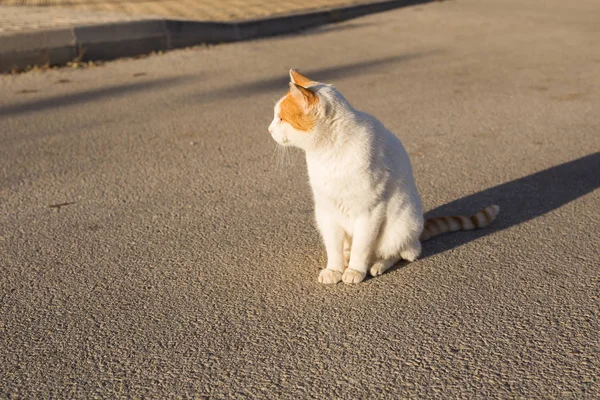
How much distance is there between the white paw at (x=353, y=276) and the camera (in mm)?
2996

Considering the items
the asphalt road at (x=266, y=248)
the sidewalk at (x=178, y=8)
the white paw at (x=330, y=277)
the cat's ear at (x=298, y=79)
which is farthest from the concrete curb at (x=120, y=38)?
the white paw at (x=330, y=277)

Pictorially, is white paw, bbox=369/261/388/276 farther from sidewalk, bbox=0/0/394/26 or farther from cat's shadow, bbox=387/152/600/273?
sidewalk, bbox=0/0/394/26

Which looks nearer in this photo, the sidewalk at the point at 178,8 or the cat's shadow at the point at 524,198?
the cat's shadow at the point at 524,198

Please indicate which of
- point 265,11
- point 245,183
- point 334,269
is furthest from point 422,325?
point 265,11

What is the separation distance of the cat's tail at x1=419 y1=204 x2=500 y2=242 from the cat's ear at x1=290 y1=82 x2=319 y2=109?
98cm

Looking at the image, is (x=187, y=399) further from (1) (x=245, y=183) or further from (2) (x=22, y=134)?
(2) (x=22, y=134)

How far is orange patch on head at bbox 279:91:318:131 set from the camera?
2850 millimetres

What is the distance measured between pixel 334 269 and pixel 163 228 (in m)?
1.08

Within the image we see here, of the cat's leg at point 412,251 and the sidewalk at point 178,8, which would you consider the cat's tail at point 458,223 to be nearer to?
the cat's leg at point 412,251

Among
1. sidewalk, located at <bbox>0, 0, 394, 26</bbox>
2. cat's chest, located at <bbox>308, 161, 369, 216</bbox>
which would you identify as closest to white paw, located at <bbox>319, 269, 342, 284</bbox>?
cat's chest, located at <bbox>308, 161, 369, 216</bbox>

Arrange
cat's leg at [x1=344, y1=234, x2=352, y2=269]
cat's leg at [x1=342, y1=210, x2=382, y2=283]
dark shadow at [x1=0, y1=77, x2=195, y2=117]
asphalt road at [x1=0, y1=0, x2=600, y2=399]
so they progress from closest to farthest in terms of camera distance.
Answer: asphalt road at [x1=0, y1=0, x2=600, y2=399] → cat's leg at [x1=342, y1=210, x2=382, y2=283] → cat's leg at [x1=344, y1=234, x2=352, y2=269] → dark shadow at [x1=0, y1=77, x2=195, y2=117]

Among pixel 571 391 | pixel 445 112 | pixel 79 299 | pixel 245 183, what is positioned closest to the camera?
pixel 571 391

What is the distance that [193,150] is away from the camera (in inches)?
191

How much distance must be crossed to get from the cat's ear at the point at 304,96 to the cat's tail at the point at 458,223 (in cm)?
98
